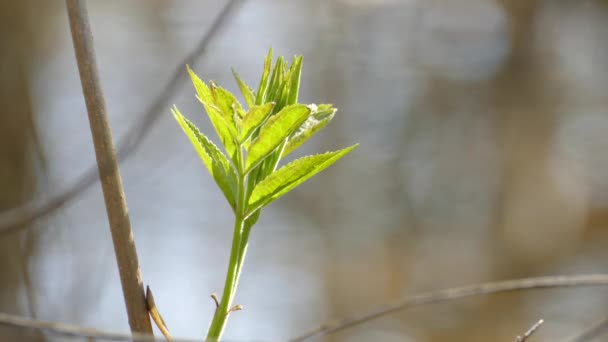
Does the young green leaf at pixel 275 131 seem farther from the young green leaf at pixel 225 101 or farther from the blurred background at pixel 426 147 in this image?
the blurred background at pixel 426 147

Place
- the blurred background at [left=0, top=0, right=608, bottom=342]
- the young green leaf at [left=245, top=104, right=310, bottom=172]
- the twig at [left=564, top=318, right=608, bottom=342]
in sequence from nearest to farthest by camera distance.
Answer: the twig at [left=564, top=318, right=608, bottom=342]
the young green leaf at [left=245, top=104, right=310, bottom=172]
the blurred background at [left=0, top=0, right=608, bottom=342]

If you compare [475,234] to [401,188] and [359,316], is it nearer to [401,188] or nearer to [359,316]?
[401,188]

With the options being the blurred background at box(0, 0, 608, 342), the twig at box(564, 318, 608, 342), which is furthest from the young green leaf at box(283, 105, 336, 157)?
the blurred background at box(0, 0, 608, 342)

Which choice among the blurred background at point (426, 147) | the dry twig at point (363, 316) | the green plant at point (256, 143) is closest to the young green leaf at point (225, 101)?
the green plant at point (256, 143)

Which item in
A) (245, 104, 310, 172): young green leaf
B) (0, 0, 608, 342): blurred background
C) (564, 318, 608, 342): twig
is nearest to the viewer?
(564, 318, 608, 342): twig

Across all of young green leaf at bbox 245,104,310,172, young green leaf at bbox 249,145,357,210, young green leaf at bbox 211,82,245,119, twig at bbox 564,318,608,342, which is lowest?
twig at bbox 564,318,608,342

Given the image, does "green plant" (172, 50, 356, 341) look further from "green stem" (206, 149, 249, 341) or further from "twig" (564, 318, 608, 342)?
"twig" (564, 318, 608, 342)
